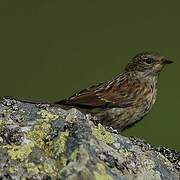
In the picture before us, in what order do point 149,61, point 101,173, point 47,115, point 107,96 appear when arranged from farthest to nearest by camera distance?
point 149,61
point 107,96
point 47,115
point 101,173

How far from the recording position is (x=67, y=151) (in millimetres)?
4105

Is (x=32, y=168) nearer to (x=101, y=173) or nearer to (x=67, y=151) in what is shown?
(x=67, y=151)

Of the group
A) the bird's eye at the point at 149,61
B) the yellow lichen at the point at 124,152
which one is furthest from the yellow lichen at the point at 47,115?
the bird's eye at the point at 149,61

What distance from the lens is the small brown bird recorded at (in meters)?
7.79

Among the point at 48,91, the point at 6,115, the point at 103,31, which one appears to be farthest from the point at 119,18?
the point at 6,115

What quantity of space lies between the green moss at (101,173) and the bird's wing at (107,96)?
347 cm

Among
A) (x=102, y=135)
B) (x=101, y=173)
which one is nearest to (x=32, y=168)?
(x=101, y=173)

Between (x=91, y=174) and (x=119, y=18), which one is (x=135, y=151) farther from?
(x=119, y=18)

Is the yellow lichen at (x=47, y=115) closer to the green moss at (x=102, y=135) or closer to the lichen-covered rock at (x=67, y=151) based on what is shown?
the lichen-covered rock at (x=67, y=151)

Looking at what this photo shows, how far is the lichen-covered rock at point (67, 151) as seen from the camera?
401 cm

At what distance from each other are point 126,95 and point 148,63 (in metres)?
0.84

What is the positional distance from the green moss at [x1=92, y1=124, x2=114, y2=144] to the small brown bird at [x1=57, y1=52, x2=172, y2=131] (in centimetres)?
282

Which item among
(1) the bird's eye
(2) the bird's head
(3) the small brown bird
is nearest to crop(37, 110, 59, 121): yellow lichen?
(3) the small brown bird

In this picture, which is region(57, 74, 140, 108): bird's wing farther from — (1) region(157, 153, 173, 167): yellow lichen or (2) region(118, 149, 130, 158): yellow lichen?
(2) region(118, 149, 130, 158): yellow lichen
